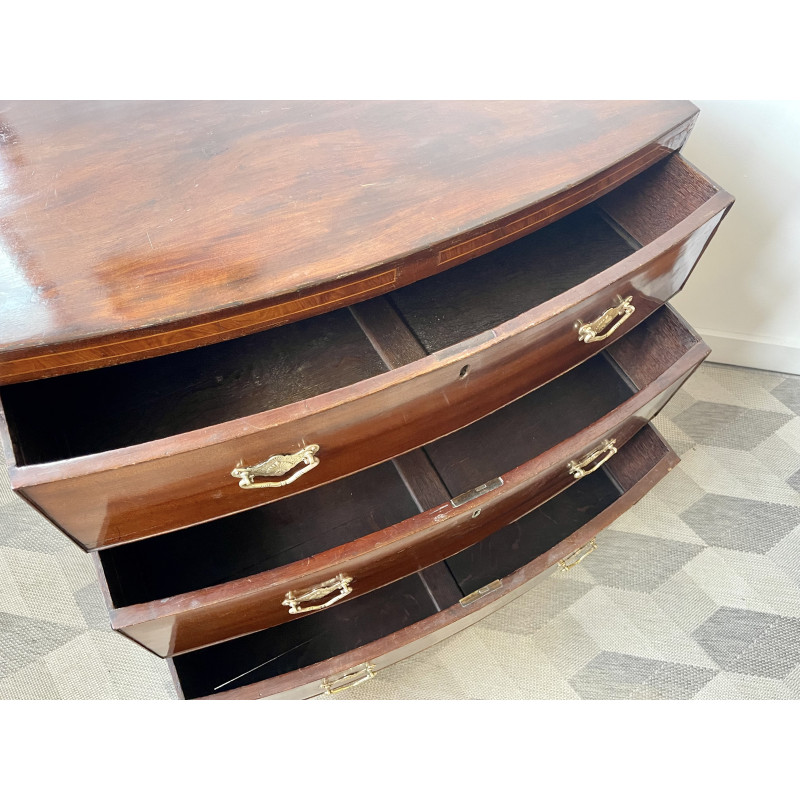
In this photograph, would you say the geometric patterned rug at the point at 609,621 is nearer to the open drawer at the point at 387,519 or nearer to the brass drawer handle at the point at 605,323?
the open drawer at the point at 387,519

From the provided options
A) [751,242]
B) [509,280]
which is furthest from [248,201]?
[751,242]

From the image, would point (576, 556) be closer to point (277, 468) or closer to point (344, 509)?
point (344, 509)

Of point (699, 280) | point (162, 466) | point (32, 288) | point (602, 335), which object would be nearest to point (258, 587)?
point (162, 466)

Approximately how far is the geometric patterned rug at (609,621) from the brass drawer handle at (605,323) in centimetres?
44

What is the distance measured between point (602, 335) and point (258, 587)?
15.7 inches

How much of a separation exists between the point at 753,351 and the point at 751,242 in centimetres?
22

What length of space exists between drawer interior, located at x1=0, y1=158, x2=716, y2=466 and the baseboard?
501 mm

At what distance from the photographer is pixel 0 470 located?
3.36ft

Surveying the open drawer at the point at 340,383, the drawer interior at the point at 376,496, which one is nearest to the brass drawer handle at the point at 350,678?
the drawer interior at the point at 376,496

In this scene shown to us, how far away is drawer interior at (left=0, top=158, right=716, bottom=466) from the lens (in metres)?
0.57

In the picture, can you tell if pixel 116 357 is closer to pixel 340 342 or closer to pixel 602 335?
pixel 340 342

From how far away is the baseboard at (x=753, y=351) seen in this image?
1189mm

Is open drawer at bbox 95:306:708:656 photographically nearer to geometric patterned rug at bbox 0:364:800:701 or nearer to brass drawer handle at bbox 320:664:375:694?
brass drawer handle at bbox 320:664:375:694

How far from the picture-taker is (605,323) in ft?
2.17
